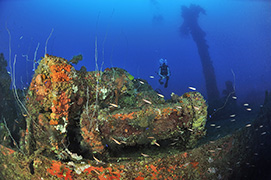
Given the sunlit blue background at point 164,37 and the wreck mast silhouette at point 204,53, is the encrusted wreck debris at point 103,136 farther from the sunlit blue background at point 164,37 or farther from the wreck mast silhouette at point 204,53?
the sunlit blue background at point 164,37

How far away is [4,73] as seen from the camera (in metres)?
6.61

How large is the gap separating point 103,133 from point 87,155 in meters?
0.52

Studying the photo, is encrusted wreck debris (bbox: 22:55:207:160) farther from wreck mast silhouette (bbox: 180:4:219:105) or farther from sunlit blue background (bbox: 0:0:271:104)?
sunlit blue background (bbox: 0:0:271:104)

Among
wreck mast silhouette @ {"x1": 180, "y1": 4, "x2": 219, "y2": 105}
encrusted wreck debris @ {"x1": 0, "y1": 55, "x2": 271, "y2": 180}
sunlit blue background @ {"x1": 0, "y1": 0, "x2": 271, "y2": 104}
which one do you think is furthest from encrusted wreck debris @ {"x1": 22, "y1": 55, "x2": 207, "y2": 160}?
sunlit blue background @ {"x1": 0, "y1": 0, "x2": 271, "y2": 104}

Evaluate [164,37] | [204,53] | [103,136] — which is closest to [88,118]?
[103,136]

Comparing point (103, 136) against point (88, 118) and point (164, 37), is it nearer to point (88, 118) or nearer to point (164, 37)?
point (88, 118)

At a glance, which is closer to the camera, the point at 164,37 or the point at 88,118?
the point at 88,118

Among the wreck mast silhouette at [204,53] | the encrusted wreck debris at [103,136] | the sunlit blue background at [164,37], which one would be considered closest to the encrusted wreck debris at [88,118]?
the encrusted wreck debris at [103,136]

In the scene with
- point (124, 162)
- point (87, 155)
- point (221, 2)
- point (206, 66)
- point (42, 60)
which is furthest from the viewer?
point (221, 2)

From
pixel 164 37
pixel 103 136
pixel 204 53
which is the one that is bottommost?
pixel 103 136

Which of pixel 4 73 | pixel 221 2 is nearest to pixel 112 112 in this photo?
pixel 4 73

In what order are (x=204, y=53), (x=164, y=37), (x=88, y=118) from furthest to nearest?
(x=164, y=37), (x=204, y=53), (x=88, y=118)

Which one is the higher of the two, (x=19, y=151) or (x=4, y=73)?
(x=4, y=73)

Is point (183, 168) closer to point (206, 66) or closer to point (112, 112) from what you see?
point (112, 112)
